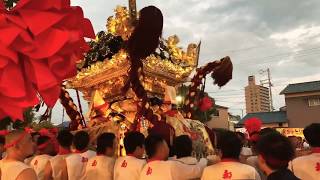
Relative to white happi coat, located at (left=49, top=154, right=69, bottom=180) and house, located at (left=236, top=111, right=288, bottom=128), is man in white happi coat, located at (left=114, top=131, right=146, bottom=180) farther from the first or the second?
house, located at (left=236, top=111, right=288, bottom=128)

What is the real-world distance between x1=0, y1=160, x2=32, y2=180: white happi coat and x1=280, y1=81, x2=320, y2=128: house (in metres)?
21.6

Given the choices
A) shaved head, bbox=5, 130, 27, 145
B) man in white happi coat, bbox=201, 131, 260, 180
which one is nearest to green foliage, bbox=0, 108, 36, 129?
shaved head, bbox=5, 130, 27, 145

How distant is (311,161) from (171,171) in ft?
3.81

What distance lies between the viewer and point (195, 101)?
5352mm

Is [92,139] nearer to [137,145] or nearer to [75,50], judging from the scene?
[137,145]

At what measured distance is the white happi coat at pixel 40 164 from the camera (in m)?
4.32

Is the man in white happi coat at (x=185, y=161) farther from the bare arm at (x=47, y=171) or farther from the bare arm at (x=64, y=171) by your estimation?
the bare arm at (x=47, y=171)

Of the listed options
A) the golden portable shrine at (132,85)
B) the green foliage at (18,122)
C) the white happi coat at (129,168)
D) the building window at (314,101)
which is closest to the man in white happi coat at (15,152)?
the green foliage at (18,122)

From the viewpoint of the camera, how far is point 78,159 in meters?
A: 4.20

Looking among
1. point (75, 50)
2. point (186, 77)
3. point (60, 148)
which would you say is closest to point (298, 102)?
point (186, 77)

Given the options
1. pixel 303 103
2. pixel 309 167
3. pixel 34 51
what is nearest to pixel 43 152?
pixel 309 167

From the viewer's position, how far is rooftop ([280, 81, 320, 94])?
2232cm

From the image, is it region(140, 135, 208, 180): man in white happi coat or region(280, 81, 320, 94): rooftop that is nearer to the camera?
region(140, 135, 208, 180): man in white happi coat

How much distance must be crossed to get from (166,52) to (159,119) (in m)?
1.28
